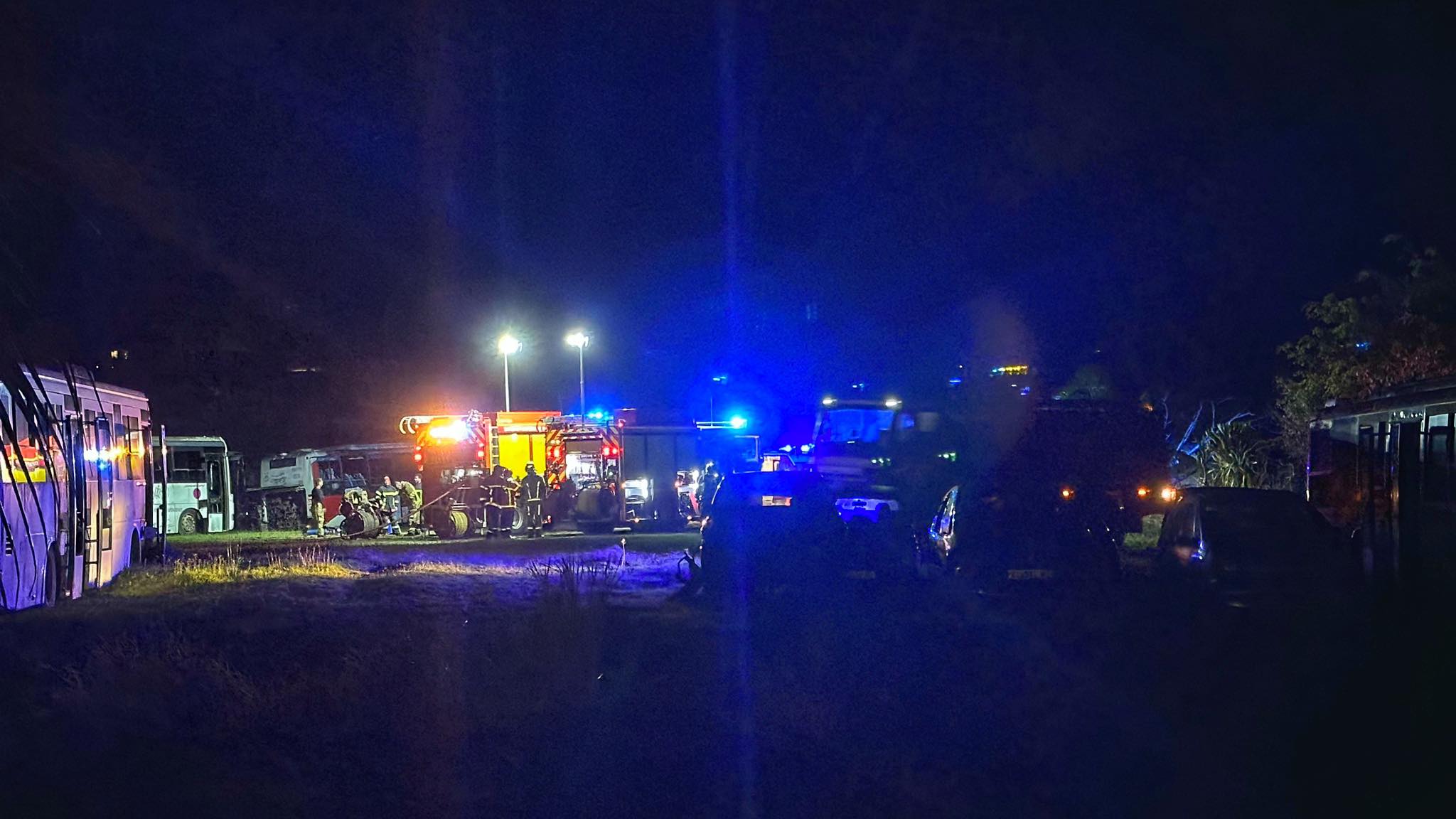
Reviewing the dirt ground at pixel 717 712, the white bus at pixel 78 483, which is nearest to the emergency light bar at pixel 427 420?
the white bus at pixel 78 483

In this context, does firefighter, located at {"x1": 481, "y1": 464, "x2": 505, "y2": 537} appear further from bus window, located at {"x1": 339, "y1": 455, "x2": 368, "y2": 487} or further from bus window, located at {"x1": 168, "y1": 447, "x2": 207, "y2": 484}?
bus window, located at {"x1": 168, "y1": 447, "x2": 207, "y2": 484}

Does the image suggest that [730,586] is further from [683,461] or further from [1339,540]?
[683,461]

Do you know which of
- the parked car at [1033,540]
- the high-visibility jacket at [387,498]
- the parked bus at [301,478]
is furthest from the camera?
the parked bus at [301,478]

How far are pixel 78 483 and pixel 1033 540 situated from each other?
43.4ft

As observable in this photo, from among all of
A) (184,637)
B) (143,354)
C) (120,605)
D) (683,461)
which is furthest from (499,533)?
(184,637)

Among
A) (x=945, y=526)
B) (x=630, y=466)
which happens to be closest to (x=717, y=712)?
(x=945, y=526)

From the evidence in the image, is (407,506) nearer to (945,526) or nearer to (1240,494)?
(945,526)

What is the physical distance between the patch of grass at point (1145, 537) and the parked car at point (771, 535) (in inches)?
357

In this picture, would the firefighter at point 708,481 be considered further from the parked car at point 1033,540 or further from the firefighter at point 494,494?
the parked car at point 1033,540

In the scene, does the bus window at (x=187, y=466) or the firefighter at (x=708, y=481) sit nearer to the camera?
the firefighter at (x=708, y=481)

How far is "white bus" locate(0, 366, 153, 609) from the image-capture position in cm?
466

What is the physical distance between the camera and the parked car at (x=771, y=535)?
14.9 m

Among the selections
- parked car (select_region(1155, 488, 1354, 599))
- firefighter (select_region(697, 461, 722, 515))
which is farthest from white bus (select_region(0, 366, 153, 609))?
parked car (select_region(1155, 488, 1354, 599))

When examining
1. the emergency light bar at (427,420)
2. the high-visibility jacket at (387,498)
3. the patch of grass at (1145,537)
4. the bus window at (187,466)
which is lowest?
the patch of grass at (1145,537)
